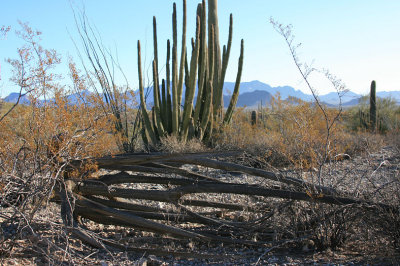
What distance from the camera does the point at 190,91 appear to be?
1137 cm

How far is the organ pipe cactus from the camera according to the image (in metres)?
11.2

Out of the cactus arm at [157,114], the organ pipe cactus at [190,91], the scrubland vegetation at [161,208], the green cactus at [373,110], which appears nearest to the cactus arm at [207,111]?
the organ pipe cactus at [190,91]

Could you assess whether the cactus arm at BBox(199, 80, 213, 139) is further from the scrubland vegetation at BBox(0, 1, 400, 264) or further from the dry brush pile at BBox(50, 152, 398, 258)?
the dry brush pile at BBox(50, 152, 398, 258)

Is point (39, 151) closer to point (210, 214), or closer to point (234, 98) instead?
point (210, 214)

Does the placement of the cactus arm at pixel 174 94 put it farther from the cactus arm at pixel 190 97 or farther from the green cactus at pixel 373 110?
the green cactus at pixel 373 110

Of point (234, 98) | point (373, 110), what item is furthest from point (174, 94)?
point (373, 110)

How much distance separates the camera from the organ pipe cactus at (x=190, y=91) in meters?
11.2

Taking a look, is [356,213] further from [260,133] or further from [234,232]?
[260,133]

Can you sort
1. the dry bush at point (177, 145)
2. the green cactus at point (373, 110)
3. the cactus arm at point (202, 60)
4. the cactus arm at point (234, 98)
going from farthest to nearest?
the green cactus at point (373, 110), the cactus arm at point (234, 98), the cactus arm at point (202, 60), the dry bush at point (177, 145)

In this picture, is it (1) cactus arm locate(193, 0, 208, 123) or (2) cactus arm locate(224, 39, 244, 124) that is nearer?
(1) cactus arm locate(193, 0, 208, 123)

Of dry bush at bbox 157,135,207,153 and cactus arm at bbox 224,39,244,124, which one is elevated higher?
cactus arm at bbox 224,39,244,124

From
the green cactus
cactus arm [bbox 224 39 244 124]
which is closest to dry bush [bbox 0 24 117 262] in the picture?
cactus arm [bbox 224 39 244 124]

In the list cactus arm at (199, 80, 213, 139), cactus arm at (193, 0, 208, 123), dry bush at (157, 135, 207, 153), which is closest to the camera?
dry bush at (157, 135, 207, 153)

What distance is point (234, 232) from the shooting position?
4.31 meters
